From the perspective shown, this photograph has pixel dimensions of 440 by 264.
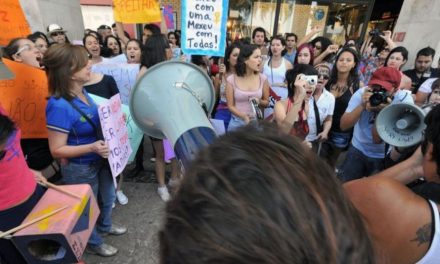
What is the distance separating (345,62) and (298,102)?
1128 millimetres

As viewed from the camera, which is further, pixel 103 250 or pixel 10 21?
pixel 103 250

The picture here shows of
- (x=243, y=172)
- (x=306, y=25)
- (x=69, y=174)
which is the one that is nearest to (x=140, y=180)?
(x=69, y=174)

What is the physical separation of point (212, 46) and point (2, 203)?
2.29 metres

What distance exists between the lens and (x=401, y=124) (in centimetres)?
182

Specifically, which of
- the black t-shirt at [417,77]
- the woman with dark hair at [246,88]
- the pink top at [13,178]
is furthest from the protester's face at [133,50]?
the black t-shirt at [417,77]

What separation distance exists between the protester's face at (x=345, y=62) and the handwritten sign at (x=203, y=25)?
1.32 meters

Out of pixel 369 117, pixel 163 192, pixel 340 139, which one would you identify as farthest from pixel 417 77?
pixel 163 192

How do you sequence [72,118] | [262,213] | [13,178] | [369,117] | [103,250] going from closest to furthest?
[262,213]
[13,178]
[72,118]
[103,250]
[369,117]

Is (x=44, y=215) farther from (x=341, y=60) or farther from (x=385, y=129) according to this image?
(x=341, y=60)

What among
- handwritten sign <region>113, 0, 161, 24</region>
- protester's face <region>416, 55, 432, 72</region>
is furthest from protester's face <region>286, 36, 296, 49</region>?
handwritten sign <region>113, 0, 161, 24</region>

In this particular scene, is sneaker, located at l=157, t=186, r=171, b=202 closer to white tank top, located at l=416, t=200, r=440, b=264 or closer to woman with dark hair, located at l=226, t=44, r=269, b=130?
woman with dark hair, located at l=226, t=44, r=269, b=130

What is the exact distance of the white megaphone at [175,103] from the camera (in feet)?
3.29

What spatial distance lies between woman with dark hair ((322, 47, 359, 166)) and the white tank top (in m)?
2.14

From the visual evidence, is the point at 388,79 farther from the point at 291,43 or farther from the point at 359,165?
the point at 291,43
